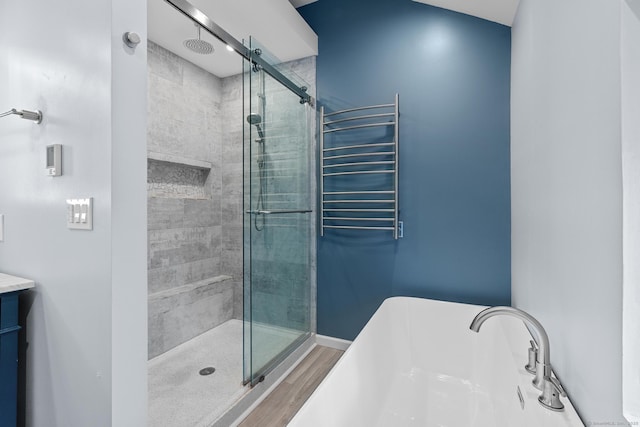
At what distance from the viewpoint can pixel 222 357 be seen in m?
2.31

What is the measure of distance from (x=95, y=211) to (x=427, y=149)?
204 centimetres

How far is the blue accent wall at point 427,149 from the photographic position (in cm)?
202

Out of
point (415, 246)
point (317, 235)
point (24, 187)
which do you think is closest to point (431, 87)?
point (415, 246)

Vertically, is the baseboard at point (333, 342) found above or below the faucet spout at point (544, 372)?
below

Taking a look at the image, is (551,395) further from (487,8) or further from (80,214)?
(487,8)

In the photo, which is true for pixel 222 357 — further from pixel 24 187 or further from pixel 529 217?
pixel 529 217

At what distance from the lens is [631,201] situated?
62 centimetres

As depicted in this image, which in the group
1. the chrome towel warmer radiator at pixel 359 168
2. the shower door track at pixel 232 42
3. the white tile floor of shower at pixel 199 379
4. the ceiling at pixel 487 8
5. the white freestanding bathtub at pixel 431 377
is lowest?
the white tile floor of shower at pixel 199 379

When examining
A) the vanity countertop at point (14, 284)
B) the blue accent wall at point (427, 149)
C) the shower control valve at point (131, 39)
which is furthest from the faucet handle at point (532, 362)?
the vanity countertop at point (14, 284)

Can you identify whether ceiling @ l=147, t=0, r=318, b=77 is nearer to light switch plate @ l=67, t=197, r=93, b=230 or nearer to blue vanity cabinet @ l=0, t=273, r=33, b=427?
light switch plate @ l=67, t=197, r=93, b=230

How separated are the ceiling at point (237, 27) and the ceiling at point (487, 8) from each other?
3.31 ft

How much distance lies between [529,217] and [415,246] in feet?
2.87

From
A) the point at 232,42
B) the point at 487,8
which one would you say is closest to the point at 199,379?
the point at 232,42

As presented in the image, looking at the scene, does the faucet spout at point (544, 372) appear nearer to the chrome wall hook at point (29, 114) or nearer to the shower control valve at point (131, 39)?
the shower control valve at point (131, 39)
